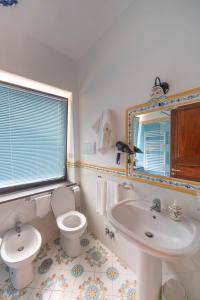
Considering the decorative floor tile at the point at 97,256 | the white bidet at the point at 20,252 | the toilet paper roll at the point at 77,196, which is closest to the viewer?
the white bidet at the point at 20,252

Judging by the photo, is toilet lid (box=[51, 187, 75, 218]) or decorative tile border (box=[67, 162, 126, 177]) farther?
toilet lid (box=[51, 187, 75, 218])

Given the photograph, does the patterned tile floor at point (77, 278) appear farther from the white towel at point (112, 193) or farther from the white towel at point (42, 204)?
the white towel at point (112, 193)

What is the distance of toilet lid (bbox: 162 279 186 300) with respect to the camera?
91 centimetres

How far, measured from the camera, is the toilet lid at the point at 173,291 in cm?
91

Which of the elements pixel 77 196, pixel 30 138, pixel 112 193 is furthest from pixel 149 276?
pixel 30 138

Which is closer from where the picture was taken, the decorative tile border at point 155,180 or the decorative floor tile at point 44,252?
the decorative tile border at point 155,180

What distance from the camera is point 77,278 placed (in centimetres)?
130

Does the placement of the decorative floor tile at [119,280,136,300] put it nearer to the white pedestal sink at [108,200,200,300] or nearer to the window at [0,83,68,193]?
the white pedestal sink at [108,200,200,300]

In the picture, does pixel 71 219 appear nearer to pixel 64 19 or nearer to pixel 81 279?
pixel 81 279

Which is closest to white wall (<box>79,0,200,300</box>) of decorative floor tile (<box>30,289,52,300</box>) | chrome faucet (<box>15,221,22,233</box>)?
decorative floor tile (<box>30,289,52,300</box>)

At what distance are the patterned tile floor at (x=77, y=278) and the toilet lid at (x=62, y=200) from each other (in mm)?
503

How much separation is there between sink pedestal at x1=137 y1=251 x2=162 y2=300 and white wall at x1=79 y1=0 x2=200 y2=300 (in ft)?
0.58

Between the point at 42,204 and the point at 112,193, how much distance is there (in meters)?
0.92

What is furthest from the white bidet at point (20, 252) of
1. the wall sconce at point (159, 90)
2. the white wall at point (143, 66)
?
the wall sconce at point (159, 90)
